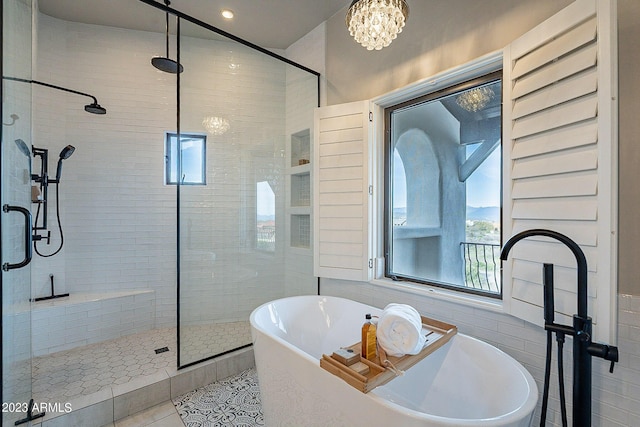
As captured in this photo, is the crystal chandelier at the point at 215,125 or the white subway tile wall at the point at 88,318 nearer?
the white subway tile wall at the point at 88,318

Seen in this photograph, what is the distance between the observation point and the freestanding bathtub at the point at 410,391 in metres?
1.04

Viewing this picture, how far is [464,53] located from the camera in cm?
185

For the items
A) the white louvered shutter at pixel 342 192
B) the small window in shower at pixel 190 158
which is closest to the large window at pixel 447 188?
the white louvered shutter at pixel 342 192

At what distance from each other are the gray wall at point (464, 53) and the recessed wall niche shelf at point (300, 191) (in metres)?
0.56

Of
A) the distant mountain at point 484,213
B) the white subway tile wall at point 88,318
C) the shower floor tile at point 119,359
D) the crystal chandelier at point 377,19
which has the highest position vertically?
the crystal chandelier at point 377,19

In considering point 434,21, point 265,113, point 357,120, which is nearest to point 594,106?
point 434,21

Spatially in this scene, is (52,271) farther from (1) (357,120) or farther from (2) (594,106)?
(2) (594,106)

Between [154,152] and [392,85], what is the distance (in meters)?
2.65

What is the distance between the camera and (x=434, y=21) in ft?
6.59

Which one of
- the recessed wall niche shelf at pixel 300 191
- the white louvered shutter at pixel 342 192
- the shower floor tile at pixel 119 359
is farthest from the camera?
the recessed wall niche shelf at pixel 300 191

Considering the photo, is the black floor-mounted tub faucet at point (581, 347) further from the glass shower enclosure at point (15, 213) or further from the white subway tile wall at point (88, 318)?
the white subway tile wall at point (88, 318)

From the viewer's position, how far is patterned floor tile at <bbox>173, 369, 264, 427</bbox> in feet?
6.31

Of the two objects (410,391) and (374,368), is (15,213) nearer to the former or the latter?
(374,368)

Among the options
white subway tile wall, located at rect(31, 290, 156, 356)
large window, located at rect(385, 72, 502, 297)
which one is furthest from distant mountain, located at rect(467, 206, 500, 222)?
white subway tile wall, located at rect(31, 290, 156, 356)
